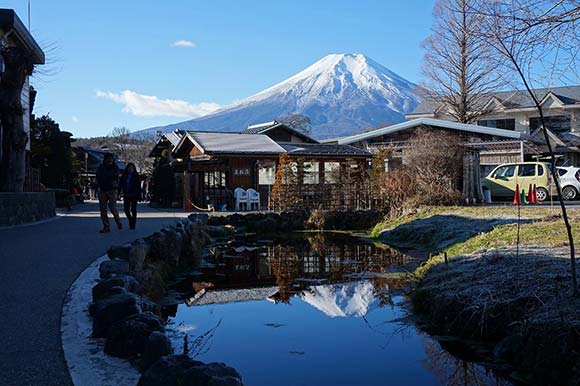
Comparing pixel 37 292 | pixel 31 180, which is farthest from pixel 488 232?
pixel 31 180

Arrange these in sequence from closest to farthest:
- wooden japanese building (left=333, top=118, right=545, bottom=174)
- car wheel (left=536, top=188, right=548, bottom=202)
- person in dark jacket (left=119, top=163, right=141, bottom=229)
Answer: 1. person in dark jacket (left=119, top=163, right=141, bottom=229)
2. car wheel (left=536, top=188, right=548, bottom=202)
3. wooden japanese building (left=333, top=118, right=545, bottom=174)

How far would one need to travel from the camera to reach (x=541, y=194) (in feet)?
68.1

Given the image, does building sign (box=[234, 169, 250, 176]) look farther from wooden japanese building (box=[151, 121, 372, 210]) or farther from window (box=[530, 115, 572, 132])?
window (box=[530, 115, 572, 132])

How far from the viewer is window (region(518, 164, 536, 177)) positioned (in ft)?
68.5

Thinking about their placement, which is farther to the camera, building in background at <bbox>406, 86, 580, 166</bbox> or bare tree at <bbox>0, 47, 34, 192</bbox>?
building in background at <bbox>406, 86, 580, 166</bbox>

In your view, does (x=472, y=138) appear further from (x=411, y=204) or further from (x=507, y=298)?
(x=507, y=298)

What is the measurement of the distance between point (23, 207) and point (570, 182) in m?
18.5

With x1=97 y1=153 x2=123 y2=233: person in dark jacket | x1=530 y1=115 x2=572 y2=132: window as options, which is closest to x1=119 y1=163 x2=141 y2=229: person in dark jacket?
x1=97 y1=153 x2=123 y2=233: person in dark jacket

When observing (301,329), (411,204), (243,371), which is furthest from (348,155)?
(243,371)

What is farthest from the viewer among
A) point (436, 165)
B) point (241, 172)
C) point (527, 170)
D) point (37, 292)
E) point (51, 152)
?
point (51, 152)

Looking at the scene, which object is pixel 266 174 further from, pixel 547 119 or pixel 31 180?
pixel 547 119

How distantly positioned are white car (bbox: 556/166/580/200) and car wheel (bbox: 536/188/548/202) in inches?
45.3

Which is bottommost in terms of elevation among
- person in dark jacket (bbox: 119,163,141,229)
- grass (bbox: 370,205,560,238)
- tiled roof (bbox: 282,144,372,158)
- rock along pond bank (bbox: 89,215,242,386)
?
rock along pond bank (bbox: 89,215,242,386)

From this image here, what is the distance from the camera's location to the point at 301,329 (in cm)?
643
